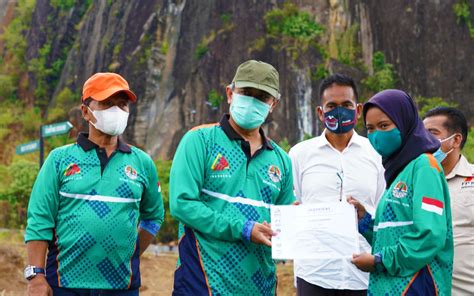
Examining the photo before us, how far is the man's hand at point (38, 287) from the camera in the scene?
13.0 ft

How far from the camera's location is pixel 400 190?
3.48 meters

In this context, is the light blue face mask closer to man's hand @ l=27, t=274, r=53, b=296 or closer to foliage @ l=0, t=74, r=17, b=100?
man's hand @ l=27, t=274, r=53, b=296

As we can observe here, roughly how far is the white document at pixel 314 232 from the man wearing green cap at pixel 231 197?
0.08 m

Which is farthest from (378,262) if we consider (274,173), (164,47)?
(164,47)

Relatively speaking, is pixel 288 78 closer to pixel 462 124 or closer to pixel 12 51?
pixel 462 124

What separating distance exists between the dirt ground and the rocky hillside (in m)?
7.96

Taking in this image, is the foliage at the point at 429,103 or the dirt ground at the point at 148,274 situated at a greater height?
the foliage at the point at 429,103

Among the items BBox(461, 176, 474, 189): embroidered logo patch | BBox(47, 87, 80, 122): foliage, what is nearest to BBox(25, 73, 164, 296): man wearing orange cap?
BBox(461, 176, 474, 189): embroidered logo patch

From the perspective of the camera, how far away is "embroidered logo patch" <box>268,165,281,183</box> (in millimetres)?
3875

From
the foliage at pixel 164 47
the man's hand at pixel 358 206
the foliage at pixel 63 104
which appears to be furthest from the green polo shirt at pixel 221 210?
the foliage at pixel 63 104

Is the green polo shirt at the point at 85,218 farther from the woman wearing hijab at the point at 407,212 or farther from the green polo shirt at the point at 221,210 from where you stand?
the woman wearing hijab at the point at 407,212

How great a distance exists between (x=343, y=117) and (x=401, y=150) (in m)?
1.00

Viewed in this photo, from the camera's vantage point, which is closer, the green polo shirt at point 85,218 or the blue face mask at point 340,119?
the green polo shirt at point 85,218

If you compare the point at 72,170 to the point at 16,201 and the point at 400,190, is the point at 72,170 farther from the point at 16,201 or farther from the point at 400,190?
the point at 16,201
